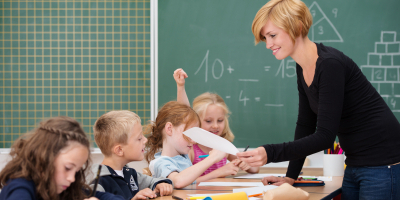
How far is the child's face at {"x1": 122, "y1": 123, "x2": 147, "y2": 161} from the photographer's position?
4.54ft

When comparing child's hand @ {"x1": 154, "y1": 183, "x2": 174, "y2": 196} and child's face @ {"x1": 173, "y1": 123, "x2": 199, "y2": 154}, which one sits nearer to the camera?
child's hand @ {"x1": 154, "y1": 183, "x2": 174, "y2": 196}

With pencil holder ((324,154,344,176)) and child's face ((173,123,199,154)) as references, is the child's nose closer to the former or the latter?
child's face ((173,123,199,154))

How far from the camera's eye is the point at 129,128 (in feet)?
4.62

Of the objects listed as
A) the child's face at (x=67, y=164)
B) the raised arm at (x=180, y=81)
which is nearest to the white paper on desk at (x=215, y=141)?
the child's face at (x=67, y=164)

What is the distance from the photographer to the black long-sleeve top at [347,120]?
3.80 ft

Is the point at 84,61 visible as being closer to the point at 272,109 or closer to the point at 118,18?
the point at 118,18

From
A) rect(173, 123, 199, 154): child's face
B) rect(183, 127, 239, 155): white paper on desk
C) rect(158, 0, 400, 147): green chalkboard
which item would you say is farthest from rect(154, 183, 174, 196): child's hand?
rect(158, 0, 400, 147): green chalkboard

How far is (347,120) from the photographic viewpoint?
4.22 ft

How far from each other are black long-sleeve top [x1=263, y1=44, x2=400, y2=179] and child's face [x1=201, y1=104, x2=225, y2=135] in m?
0.88

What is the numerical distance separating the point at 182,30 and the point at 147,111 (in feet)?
2.32

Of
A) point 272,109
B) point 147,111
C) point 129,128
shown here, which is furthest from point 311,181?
point 147,111

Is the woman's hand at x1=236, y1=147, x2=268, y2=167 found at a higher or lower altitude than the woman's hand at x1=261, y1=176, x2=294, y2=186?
higher

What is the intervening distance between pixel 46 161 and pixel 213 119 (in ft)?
4.46

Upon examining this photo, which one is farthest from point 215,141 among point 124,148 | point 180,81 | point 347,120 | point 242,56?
point 242,56
